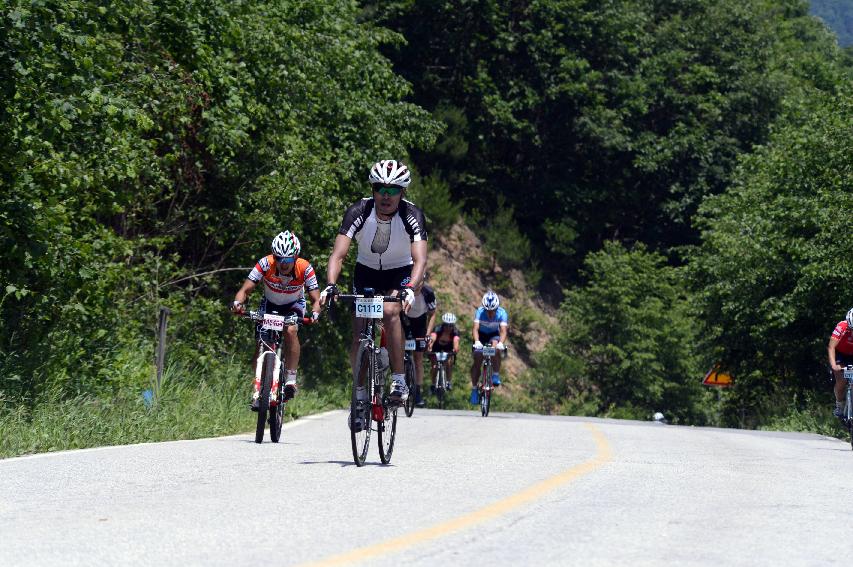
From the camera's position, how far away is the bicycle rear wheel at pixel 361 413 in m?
10.2

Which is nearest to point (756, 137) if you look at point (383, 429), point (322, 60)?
point (322, 60)

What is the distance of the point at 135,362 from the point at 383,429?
335 inches

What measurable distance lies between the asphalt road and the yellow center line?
15 mm

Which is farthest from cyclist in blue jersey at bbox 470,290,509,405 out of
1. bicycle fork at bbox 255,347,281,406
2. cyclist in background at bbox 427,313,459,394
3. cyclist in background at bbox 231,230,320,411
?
bicycle fork at bbox 255,347,281,406

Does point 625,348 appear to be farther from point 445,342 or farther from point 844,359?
point 844,359

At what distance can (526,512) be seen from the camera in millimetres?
7793

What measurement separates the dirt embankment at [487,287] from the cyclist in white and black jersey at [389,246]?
3940cm

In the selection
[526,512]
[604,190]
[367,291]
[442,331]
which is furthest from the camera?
[604,190]

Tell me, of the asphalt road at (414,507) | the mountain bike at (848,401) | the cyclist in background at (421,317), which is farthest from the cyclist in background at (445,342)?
the asphalt road at (414,507)

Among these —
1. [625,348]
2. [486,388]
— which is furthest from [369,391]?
[625,348]

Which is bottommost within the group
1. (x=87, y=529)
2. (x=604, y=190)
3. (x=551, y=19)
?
(x=87, y=529)

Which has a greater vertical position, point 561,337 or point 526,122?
point 526,122

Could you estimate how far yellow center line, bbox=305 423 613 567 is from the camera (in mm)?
6102

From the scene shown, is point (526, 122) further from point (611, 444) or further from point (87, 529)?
point (87, 529)
